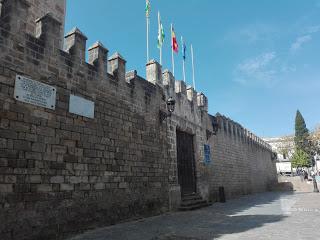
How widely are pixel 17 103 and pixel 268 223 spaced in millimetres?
5991

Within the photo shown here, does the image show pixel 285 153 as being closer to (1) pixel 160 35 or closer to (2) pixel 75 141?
(1) pixel 160 35

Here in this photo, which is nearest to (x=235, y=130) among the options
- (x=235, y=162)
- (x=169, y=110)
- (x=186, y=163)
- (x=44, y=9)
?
(x=235, y=162)

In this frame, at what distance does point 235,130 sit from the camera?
62.6 ft

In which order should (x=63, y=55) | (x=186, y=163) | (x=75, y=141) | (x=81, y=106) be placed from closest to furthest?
(x=75, y=141) < (x=63, y=55) < (x=81, y=106) < (x=186, y=163)

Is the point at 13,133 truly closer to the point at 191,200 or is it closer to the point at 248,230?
the point at 248,230

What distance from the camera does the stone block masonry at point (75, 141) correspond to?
18.6 feet

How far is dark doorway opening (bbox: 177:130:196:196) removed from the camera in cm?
1180

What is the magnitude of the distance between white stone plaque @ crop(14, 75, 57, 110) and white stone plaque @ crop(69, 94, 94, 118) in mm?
499

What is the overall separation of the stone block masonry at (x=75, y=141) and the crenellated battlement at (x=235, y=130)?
6171mm

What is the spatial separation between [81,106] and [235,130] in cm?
1349

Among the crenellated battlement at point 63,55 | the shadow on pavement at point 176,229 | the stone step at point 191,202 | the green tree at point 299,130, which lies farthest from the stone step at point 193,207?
the green tree at point 299,130

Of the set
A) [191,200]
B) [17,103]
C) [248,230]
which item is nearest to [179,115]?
[191,200]

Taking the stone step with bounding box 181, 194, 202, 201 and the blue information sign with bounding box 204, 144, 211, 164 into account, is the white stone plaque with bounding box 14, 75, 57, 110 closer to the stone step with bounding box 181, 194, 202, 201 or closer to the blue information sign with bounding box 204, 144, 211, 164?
the stone step with bounding box 181, 194, 202, 201

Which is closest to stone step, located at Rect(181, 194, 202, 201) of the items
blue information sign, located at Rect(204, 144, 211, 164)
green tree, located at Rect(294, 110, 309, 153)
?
blue information sign, located at Rect(204, 144, 211, 164)
